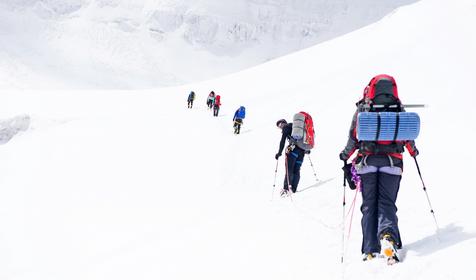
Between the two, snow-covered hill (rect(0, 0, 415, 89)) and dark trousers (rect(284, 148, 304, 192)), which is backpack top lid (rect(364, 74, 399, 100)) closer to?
dark trousers (rect(284, 148, 304, 192))

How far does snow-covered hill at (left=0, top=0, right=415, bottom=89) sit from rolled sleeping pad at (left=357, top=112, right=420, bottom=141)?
12398 centimetres

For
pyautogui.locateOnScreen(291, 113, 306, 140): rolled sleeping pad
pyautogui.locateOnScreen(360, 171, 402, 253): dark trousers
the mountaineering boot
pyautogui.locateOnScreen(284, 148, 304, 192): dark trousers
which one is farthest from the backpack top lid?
pyautogui.locateOnScreen(284, 148, 304, 192): dark trousers

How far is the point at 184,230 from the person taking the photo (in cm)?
901

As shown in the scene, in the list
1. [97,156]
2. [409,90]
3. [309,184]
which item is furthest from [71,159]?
[409,90]

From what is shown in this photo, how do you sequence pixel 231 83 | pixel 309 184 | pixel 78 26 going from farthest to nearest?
1. pixel 78 26
2. pixel 231 83
3. pixel 309 184

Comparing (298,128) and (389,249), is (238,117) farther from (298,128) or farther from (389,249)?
(389,249)

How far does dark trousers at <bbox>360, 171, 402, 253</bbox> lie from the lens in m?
5.25

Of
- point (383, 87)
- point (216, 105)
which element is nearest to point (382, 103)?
point (383, 87)

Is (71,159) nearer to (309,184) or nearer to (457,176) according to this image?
(309,184)

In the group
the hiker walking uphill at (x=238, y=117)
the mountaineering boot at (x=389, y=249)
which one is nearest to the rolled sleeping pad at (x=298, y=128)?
the mountaineering boot at (x=389, y=249)

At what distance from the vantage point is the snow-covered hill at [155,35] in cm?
13438

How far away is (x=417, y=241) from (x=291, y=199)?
14.1 feet

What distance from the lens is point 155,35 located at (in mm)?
167125

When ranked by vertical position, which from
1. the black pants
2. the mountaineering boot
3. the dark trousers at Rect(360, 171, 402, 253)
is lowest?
the mountaineering boot
